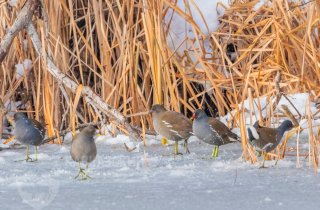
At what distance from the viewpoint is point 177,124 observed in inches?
231

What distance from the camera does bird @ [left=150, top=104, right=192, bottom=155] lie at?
19.1 ft

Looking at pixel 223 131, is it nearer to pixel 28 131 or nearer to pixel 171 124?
pixel 171 124

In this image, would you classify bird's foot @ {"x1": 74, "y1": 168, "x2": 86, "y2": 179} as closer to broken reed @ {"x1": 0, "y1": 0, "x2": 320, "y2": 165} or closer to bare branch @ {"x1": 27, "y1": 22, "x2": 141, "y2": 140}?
broken reed @ {"x1": 0, "y1": 0, "x2": 320, "y2": 165}

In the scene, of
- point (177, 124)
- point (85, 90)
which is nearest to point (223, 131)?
point (177, 124)

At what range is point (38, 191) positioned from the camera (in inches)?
163

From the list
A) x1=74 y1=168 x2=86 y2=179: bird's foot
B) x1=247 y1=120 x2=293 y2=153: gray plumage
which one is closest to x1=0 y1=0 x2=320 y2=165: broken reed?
x1=247 y1=120 x2=293 y2=153: gray plumage

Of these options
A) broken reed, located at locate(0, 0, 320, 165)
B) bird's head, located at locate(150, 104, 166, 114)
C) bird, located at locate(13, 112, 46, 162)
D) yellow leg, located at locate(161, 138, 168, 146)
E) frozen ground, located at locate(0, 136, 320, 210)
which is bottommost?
frozen ground, located at locate(0, 136, 320, 210)

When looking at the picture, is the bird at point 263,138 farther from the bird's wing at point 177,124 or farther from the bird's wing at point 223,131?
the bird's wing at point 177,124

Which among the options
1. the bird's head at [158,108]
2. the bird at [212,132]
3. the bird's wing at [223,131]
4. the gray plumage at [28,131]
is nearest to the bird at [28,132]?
the gray plumage at [28,131]

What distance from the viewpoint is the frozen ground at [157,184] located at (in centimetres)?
375

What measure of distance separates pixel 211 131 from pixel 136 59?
2.86 ft

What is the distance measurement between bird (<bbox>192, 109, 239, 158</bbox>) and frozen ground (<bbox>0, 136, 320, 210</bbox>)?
0.10 meters

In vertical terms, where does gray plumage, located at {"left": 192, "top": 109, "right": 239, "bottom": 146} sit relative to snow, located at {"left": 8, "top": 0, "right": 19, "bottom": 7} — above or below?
below

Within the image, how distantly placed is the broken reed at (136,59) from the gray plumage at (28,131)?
333 mm
